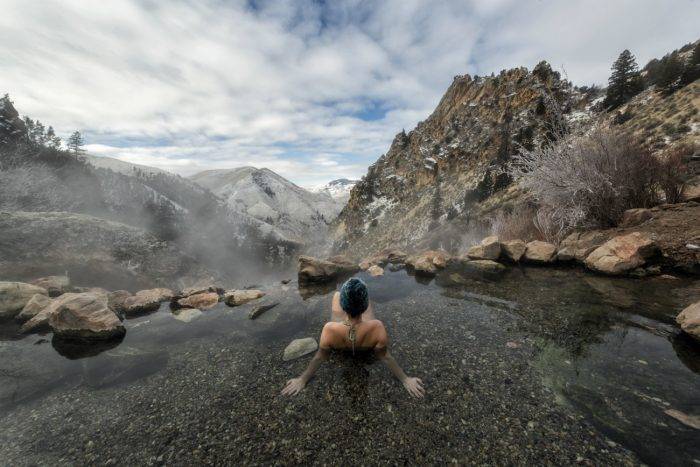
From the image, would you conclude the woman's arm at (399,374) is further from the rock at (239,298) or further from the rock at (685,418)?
the rock at (239,298)

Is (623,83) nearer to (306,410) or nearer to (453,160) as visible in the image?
(453,160)

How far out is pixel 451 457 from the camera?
2.77 metres

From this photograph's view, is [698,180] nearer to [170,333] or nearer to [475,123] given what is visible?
[170,333]

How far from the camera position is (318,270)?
1102 cm

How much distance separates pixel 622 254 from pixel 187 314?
1281 centimetres

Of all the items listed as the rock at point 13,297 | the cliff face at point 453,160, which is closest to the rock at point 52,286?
the rock at point 13,297

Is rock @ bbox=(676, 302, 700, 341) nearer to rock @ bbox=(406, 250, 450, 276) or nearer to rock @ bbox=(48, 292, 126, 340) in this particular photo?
rock @ bbox=(406, 250, 450, 276)

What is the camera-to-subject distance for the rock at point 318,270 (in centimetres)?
1087

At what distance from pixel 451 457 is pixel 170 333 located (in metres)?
7.06

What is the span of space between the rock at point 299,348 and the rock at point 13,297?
8.94 meters

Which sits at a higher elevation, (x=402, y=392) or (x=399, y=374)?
(x=399, y=374)

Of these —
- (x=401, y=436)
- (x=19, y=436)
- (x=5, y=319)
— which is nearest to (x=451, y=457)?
(x=401, y=436)

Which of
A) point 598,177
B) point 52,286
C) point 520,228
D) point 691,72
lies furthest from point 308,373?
point 691,72

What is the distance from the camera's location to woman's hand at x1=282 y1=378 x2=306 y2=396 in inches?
155
